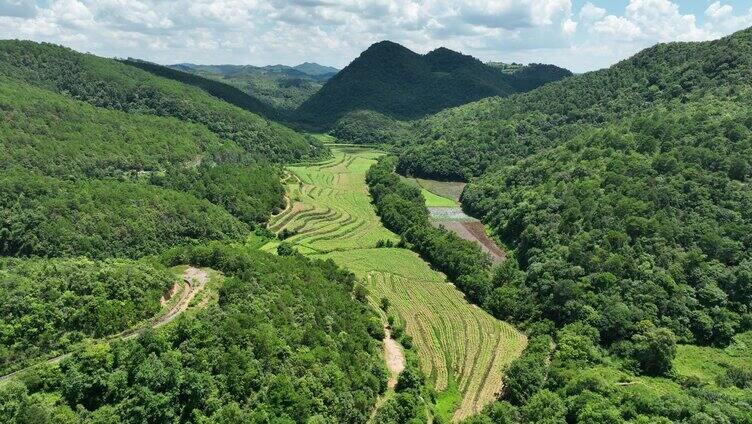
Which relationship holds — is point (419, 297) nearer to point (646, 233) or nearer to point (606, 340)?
point (606, 340)

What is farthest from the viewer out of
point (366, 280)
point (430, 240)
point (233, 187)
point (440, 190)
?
point (440, 190)

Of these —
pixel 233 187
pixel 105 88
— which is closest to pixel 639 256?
pixel 233 187

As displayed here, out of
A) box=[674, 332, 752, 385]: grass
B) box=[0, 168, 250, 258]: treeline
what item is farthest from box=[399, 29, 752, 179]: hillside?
box=[0, 168, 250, 258]: treeline

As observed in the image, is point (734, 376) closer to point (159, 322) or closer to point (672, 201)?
point (672, 201)

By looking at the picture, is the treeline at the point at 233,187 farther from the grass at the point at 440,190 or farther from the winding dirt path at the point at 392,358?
the winding dirt path at the point at 392,358

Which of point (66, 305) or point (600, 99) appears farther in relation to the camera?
point (600, 99)

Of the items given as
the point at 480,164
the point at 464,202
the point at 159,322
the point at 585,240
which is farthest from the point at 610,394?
the point at 480,164

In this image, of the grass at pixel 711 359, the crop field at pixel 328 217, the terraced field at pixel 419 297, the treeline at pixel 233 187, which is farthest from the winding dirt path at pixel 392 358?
the treeline at pixel 233 187
